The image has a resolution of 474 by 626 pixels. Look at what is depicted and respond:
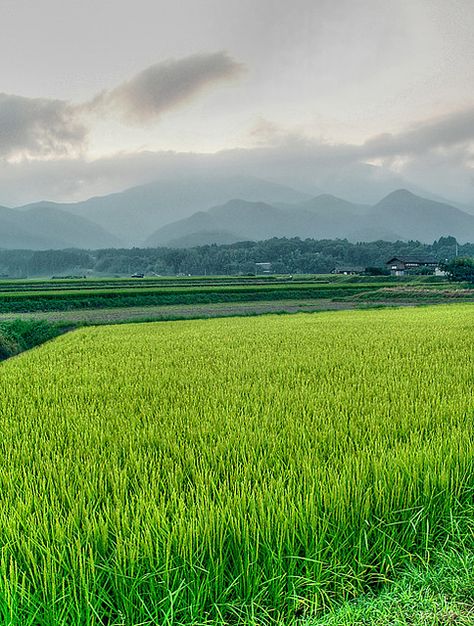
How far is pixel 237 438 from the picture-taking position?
13.1 ft

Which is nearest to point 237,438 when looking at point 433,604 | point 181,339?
point 433,604

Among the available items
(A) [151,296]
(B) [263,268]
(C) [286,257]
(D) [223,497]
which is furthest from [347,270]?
(D) [223,497]

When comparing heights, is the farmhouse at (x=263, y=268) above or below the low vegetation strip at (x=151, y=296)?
above

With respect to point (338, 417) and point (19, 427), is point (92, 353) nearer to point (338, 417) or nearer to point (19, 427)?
point (19, 427)

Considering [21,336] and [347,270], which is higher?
[347,270]

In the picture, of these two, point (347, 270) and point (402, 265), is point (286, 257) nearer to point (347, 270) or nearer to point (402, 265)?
point (347, 270)

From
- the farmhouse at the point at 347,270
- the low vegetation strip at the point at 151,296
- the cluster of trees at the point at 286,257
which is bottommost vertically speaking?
the low vegetation strip at the point at 151,296

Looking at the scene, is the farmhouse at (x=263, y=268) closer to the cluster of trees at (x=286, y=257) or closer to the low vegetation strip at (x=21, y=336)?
the cluster of trees at (x=286, y=257)

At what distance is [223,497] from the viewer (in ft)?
9.05

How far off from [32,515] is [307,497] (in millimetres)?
1595

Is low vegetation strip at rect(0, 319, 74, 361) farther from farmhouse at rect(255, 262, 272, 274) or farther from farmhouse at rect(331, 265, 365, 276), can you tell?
farmhouse at rect(255, 262, 272, 274)

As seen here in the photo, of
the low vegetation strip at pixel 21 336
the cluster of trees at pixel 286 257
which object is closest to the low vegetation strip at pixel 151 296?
the low vegetation strip at pixel 21 336

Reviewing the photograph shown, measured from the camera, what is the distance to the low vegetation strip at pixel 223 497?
2164 millimetres

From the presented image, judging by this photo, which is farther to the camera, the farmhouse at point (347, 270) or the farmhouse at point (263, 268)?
the farmhouse at point (263, 268)
